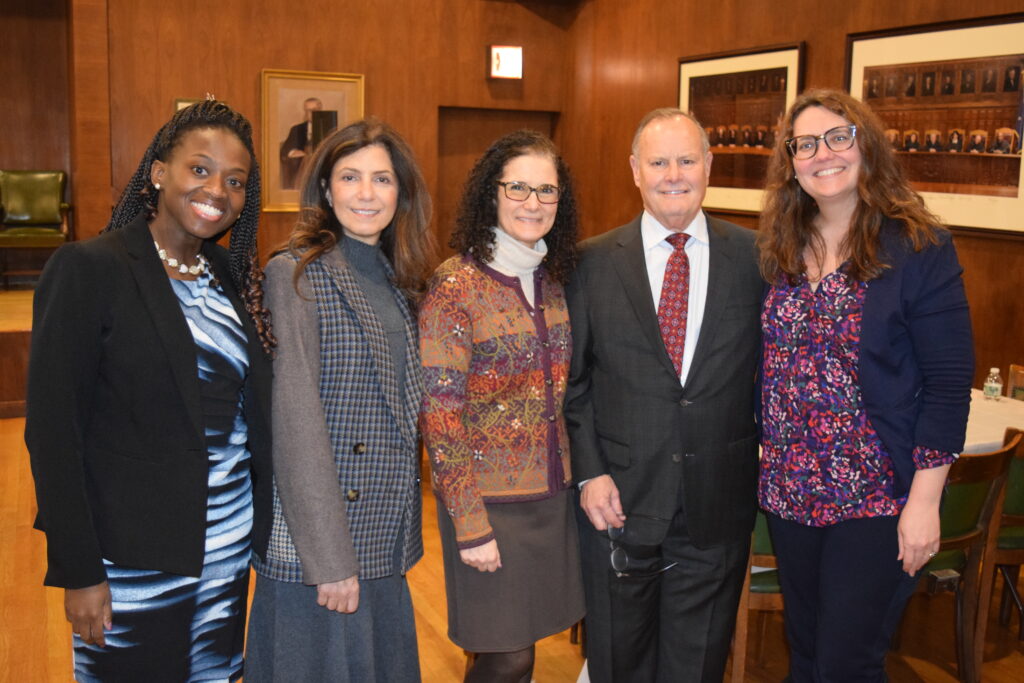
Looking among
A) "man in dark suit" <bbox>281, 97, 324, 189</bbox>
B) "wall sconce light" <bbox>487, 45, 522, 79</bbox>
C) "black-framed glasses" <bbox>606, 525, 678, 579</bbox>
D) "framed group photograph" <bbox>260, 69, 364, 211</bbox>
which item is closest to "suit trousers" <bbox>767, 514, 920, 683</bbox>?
"black-framed glasses" <bbox>606, 525, 678, 579</bbox>

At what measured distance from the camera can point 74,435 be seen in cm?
162

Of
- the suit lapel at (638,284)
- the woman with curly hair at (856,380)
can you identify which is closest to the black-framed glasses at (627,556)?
the woman with curly hair at (856,380)

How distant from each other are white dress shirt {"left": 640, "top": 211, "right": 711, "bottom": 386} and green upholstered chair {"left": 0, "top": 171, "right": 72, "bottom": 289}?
783 cm

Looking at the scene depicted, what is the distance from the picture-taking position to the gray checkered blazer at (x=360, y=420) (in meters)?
1.89

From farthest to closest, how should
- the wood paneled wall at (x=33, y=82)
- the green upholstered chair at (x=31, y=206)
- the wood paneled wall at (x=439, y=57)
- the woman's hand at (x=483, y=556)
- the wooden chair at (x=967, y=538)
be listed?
the wood paneled wall at (x=33, y=82), the green upholstered chair at (x=31, y=206), the wood paneled wall at (x=439, y=57), the wooden chair at (x=967, y=538), the woman's hand at (x=483, y=556)

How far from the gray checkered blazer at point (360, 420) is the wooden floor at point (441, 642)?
53.0 inches

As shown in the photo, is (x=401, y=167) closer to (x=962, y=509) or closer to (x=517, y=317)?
(x=517, y=317)

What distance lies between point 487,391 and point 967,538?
69.8 inches

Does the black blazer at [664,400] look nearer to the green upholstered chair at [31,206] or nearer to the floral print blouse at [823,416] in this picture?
the floral print blouse at [823,416]

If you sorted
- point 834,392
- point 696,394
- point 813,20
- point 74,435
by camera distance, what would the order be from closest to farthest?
point 74,435 → point 834,392 → point 696,394 → point 813,20

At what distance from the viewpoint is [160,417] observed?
1.70 m

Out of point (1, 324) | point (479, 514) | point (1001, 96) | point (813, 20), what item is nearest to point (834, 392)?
point (479, 514)

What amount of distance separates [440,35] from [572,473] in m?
6.55

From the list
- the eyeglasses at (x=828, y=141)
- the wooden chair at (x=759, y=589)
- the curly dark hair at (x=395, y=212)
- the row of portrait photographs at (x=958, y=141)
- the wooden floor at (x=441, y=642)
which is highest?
the row of portrait photographs at (x=958, y=141)
